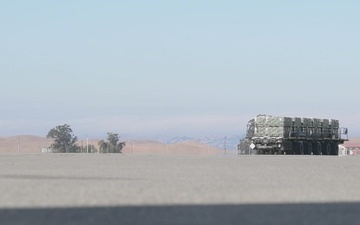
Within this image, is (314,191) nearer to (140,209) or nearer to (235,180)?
(235,180)

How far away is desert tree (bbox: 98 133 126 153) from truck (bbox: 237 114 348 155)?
652 inches

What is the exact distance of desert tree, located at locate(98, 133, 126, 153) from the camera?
85.0 meters

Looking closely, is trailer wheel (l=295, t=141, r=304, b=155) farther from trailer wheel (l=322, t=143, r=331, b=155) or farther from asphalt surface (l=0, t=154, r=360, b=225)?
asphalt surface (l=0, t=154, r=360, b=225)

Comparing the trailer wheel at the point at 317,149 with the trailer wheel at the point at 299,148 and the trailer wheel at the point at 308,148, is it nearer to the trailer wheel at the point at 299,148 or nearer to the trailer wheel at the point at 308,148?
the trailer wheel at the point at 308,148

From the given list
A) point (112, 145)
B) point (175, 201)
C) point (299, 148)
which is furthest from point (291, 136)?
point (175, 201)

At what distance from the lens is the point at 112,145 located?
299ft

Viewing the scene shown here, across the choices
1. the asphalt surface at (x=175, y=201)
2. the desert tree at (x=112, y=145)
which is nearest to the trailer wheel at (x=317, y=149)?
the desert tree at (x=112, y=145)

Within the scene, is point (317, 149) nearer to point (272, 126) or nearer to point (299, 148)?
point (299, 148)

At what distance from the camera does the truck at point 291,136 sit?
66000 millimetres

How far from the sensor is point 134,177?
20672 mm

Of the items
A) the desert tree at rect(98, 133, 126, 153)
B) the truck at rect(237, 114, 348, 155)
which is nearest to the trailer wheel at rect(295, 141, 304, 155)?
the truck at rect(237, 114, 348, 155)

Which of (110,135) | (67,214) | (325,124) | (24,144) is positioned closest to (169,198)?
(67,214)

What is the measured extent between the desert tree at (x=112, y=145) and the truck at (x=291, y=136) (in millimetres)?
16559

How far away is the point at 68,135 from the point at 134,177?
8021cm
